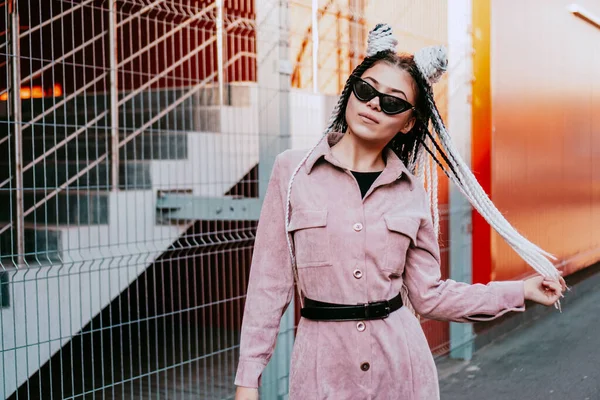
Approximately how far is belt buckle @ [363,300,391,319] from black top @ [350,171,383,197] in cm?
33

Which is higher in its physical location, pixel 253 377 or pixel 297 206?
pixel 297 206

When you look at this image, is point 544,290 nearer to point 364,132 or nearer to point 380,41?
point 364,132

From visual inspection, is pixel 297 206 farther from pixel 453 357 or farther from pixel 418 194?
pixel 453 357

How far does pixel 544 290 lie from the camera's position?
101 inches

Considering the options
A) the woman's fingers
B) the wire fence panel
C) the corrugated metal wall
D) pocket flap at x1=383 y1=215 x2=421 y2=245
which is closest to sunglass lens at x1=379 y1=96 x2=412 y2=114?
pocket flap at x1=383 y1=215 x2=421 y2=245

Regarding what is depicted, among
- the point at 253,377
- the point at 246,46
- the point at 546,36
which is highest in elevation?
the point at 546,36

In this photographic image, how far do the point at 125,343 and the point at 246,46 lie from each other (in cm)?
211

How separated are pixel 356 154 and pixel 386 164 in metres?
0.11

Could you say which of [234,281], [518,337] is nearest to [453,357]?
[518,337]

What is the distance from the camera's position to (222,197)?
5090 mm

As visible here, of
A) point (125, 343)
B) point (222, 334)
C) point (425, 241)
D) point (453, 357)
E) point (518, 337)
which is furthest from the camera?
point (518, 337)

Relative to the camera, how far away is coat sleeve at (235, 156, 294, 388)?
2.38 meters

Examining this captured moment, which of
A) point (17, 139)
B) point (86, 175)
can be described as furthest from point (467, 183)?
point (86, 175)

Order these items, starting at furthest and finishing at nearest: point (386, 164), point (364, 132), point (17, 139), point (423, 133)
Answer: point (17, 139) → point (423, 133) → point (386, 164) → point (364, 132)
